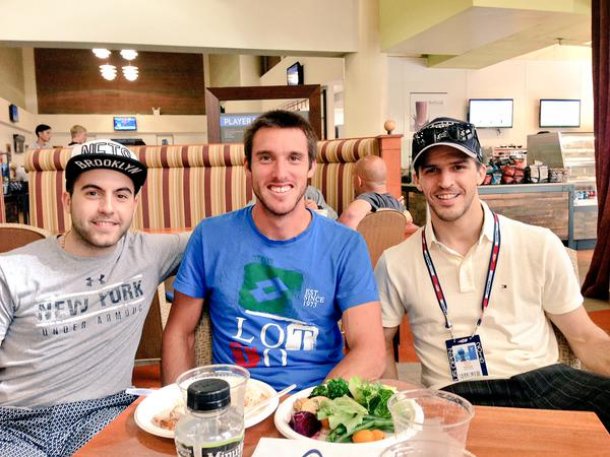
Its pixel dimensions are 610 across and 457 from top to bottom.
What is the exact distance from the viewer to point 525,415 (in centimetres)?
96

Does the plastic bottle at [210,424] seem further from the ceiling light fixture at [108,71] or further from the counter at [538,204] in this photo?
the ceiling light fixture at [108,71]

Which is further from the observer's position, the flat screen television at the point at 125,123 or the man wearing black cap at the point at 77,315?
the flat screen television at the point at 125,123

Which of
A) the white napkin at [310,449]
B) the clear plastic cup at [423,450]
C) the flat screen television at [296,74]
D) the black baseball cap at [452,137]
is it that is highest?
the flat screen television at [296,74]

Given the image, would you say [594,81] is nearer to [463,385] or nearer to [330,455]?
[463,385]

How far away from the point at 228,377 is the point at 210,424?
146 mm

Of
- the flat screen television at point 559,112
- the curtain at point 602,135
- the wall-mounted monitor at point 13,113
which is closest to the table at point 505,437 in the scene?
the curtain at point 602,135

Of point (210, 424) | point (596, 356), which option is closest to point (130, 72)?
point (596, 356)

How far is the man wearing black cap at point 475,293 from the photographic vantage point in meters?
1.55

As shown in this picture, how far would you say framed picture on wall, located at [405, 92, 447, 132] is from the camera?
973cm

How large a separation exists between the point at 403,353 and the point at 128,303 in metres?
2.35

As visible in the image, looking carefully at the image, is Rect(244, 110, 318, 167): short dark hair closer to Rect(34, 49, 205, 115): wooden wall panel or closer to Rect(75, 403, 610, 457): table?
Rect(75, 403, 610, 457): table

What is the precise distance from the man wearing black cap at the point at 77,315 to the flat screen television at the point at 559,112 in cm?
999

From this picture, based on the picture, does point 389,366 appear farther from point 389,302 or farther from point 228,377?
point 228,377

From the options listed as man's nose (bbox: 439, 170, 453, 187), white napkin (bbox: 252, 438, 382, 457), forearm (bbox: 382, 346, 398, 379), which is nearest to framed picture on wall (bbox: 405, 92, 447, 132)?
man's nose (bbox: 439, 170, 453, 187)
